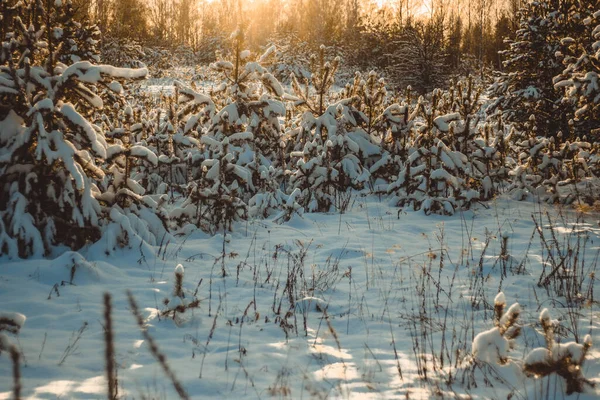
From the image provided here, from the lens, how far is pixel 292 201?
668cm

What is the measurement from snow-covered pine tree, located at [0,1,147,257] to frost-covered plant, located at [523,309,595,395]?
4.11m

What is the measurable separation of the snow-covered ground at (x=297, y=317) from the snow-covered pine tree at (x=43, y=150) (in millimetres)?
405

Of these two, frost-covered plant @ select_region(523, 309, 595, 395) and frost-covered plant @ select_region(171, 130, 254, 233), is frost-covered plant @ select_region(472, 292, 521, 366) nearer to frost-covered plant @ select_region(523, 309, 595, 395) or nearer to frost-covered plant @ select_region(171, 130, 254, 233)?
frost-covered plant @ select_region(523, 309, 595, 395)

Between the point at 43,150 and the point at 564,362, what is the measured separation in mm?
4647

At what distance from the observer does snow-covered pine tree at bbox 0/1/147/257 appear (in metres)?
4.32

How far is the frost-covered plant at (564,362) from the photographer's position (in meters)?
2.27

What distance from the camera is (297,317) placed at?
3514 mm

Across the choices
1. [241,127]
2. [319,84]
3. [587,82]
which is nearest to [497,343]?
[587,82]

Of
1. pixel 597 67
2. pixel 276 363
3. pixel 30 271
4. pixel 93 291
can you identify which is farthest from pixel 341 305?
pixel 597 67

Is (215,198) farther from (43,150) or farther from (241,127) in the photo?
(241,127)

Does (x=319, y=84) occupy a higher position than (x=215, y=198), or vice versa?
(x=319, y=84)

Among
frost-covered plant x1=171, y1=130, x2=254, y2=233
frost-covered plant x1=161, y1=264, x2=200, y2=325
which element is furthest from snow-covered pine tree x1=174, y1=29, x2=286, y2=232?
frost-covered plant x1=161, y1=264, x2=200, y2=325

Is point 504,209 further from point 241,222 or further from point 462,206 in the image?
point 241,222

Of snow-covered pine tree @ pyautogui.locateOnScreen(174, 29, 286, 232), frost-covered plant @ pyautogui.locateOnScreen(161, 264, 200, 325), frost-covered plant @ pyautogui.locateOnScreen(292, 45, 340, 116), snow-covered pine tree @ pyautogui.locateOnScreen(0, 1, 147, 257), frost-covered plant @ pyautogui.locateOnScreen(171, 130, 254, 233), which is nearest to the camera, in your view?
frost-covered plant @ pyautogui.locateOnScreen(161, 264, 200, 325)
